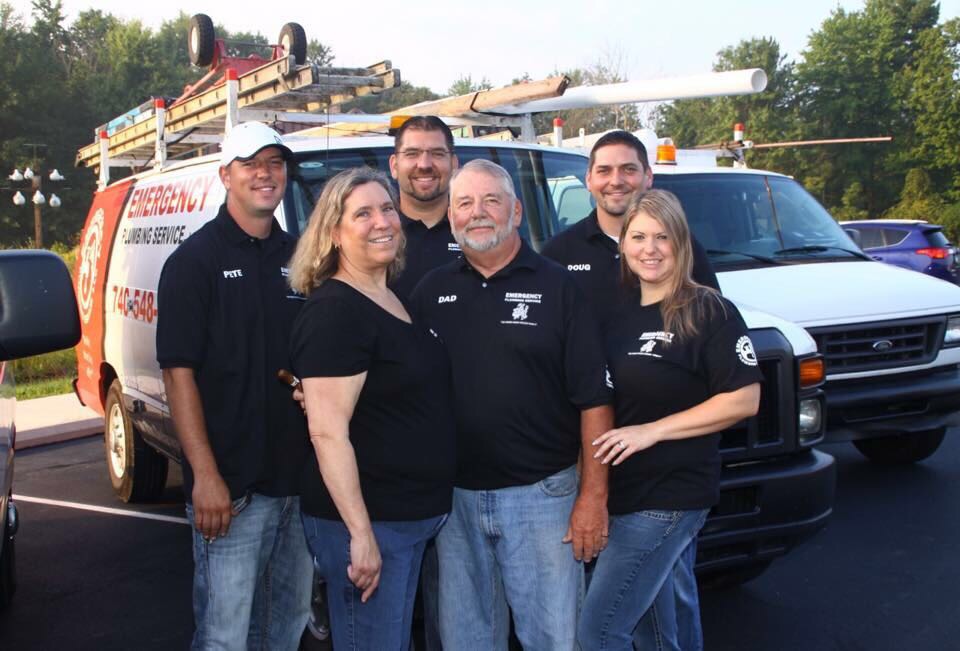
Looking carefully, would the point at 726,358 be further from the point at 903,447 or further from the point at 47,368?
the point at 47,368

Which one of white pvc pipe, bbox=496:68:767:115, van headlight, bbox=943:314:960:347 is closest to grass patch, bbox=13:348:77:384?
white pvc pipe, bbox=496:68:767:115

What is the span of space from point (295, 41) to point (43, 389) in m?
9.30

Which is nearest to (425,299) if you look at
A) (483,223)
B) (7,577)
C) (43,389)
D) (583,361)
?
(483,223)

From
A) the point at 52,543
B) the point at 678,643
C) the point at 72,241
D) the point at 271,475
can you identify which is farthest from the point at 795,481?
the point at 72,241

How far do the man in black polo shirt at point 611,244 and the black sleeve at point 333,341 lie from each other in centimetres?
104

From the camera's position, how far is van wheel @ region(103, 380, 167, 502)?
6436mm

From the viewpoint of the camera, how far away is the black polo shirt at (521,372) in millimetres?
2838

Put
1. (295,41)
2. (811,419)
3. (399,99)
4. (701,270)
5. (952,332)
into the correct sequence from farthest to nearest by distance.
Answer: (399,99)
(952,332)
(295,41)
(811,419)
(701,270)

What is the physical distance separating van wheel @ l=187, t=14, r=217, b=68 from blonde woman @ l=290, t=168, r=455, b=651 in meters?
4.16

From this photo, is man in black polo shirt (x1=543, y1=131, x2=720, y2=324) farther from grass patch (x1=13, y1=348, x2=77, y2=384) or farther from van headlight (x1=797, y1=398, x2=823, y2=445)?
grass patch (x1=13, y1=348, x2=77, y2=384)

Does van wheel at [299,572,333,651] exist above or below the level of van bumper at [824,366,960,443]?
below

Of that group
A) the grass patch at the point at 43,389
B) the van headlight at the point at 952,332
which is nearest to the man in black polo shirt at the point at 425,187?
the van headlight at the point at 952,332

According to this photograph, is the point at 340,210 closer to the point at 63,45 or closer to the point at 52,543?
the point at 52,543

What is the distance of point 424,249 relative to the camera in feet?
12.8
